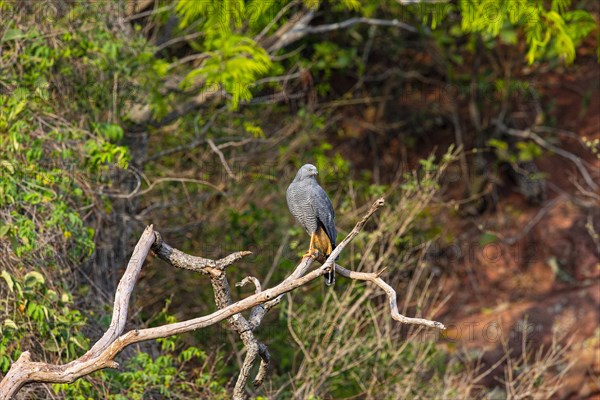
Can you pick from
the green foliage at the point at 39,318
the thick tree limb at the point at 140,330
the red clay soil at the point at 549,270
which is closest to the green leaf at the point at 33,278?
the green foliage at the point at 39,318

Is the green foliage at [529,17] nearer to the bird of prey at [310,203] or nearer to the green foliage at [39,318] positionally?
the bird of prey at [310,203]

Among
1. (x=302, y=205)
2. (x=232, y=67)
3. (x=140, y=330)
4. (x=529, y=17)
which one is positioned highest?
(x=529, y=17)

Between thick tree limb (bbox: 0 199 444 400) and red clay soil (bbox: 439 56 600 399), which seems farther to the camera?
red clay soil (bbox: 439 56 600 399)

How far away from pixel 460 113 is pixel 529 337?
3531 millimetres

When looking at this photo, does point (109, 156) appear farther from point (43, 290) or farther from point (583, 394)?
point (583, 394)

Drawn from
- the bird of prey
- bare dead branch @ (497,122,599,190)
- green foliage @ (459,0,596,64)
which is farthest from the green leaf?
bare dead branch @ (497,122,599,190)

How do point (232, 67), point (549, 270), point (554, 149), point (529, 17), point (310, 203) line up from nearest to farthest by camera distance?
point (310, 203) → point (232, 67) → point (529, 17) → point (549, 270) → point (554, 149)

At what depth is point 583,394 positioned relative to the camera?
902 cm

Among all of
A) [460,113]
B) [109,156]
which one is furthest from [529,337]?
[109,156]

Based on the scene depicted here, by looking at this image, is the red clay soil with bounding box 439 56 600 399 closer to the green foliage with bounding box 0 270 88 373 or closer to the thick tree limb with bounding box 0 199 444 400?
the green foliage with bounding box 0 270 88 373

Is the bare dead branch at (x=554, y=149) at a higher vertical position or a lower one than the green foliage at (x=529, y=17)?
lower

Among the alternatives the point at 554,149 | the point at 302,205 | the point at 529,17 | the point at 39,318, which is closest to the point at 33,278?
the point at 39,318

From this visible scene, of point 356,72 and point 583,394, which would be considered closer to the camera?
point 583,394

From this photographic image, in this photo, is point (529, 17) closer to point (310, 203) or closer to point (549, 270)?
point (310, 203)
